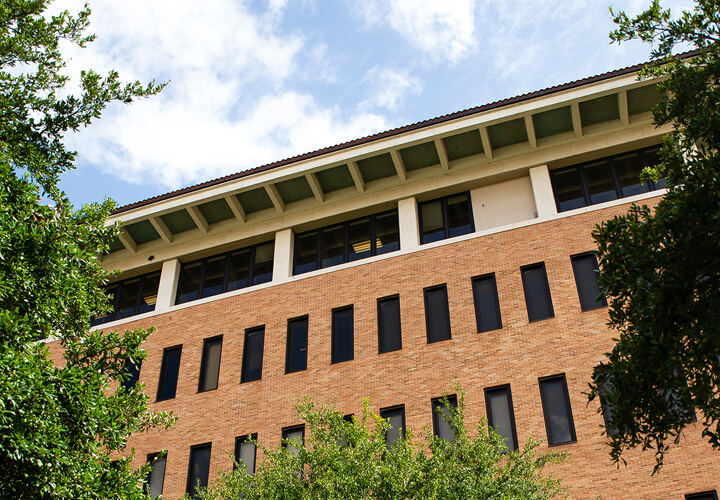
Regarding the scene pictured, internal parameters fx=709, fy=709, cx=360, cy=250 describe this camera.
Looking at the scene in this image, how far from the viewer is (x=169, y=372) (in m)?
22.9

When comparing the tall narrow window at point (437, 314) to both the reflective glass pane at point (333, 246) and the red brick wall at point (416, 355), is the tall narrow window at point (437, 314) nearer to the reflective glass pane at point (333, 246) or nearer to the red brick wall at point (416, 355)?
the red brick wall at point (416, 355)

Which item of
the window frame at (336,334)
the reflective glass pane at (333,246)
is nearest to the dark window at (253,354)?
the window frame at (336,334)

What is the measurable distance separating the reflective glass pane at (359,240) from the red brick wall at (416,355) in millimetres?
1003

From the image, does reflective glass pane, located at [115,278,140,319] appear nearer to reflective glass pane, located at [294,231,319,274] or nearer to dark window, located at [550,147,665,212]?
reflective glass pane, located at [294,231,319,274]

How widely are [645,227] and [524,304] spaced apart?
10.1 metres

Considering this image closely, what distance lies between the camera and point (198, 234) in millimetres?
25281

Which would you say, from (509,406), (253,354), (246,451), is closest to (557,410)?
(509,406)

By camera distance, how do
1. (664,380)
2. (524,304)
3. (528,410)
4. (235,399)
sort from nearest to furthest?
1. (664,380)
2. (528,410)
3. (524,304)
4. (235,399)

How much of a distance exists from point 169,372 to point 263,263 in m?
4.73

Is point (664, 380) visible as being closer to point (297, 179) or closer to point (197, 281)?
point (297, 179)

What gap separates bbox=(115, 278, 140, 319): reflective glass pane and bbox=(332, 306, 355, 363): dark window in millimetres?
8140

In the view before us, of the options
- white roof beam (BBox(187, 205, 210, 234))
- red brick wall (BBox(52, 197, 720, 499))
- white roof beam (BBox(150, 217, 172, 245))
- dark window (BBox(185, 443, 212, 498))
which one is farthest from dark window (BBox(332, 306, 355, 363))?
white roof beam (BBox(150, 217, 172, 245))

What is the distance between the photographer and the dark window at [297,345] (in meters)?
21.2

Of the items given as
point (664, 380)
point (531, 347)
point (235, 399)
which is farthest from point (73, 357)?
point (531, 347)
